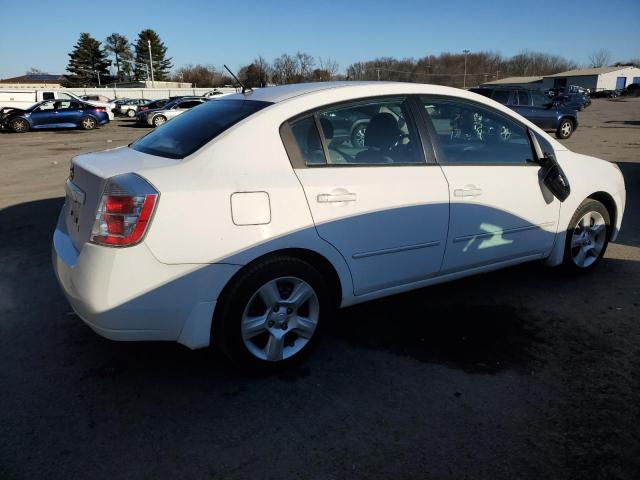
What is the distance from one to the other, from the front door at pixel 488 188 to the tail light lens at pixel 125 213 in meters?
1.94

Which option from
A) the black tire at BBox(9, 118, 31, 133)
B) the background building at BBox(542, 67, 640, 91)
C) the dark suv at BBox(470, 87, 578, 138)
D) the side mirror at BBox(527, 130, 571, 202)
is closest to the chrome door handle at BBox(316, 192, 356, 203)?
the side mirror at BBox(527, 130, 571, 202)

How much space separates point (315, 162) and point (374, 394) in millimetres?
1369

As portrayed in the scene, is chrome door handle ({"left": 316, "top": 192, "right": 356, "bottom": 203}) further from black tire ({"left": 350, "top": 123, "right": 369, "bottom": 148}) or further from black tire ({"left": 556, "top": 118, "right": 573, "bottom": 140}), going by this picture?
black tire ({"left": 556, "top": 118, "right": 573, "bottom": 140})

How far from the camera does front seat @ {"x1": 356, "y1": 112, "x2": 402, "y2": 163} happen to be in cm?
324

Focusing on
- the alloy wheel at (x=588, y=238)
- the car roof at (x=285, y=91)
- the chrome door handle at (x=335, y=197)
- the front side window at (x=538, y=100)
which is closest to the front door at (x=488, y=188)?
the alloy wheel at (x=588, y=238)

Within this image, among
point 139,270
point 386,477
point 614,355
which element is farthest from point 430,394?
point 139,270

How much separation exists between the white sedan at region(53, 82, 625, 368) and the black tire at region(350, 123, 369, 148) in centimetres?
2

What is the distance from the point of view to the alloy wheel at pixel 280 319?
282cm

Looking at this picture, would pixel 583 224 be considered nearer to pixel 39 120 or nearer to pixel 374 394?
pixel 374 394

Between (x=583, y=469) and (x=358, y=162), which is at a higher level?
(x=358, y=162)

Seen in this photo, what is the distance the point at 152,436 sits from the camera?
2.45 m

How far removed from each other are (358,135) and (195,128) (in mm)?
1048

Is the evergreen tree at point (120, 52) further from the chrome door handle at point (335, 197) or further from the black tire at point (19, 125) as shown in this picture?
the chrome door handle at point (335, 197)

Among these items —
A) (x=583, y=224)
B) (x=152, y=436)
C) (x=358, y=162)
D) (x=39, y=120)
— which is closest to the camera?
(x=152, y=436)
